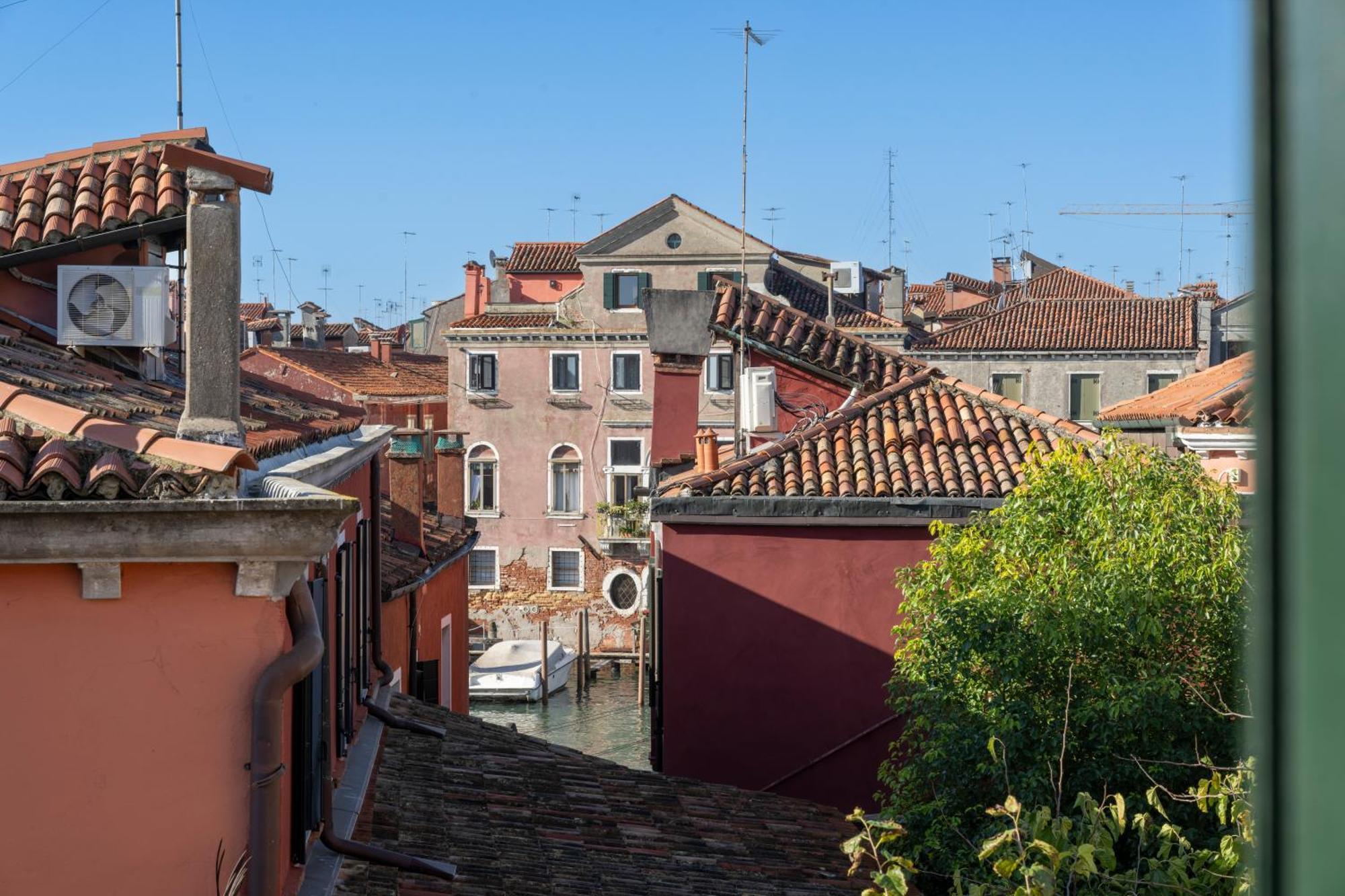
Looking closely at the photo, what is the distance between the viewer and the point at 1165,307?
3769cm

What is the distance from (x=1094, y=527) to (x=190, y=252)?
4.75m

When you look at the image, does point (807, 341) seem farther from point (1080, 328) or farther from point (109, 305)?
point (1080, 328)

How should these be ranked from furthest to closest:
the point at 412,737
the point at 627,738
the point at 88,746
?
the point at 627,738 → the point at 412,737 → the point at 88,746

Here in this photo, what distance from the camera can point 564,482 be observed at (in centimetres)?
3844

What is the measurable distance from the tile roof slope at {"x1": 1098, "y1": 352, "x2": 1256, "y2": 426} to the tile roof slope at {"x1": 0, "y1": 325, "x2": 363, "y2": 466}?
20.2 feet

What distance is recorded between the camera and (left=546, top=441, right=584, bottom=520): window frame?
125ft

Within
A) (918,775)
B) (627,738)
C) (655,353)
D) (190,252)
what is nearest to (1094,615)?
(918,775)

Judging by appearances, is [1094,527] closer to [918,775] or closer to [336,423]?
[918,775]

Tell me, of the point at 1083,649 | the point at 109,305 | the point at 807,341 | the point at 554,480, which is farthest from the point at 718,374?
the point at 1083,649

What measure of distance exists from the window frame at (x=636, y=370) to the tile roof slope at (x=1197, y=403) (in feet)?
53.2

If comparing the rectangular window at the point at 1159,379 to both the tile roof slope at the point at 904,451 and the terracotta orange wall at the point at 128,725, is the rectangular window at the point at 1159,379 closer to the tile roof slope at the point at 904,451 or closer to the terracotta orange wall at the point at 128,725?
the tile roof slope at the point at 904,451

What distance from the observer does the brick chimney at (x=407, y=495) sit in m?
14.6

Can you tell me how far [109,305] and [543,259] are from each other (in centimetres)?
3437

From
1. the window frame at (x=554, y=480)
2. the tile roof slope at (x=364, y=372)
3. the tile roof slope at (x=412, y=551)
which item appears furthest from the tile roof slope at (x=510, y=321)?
the tile roof slope at (x=412, y=551)
